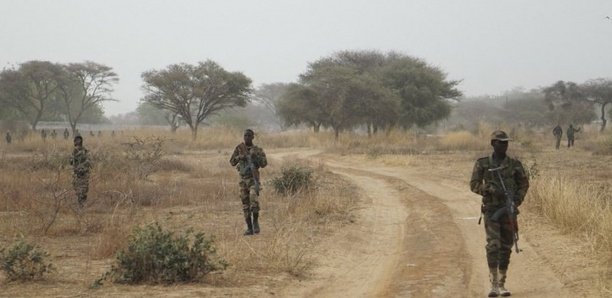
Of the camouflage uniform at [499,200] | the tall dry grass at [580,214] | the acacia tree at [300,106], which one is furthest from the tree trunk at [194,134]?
the camouflage uniform at [499,200]

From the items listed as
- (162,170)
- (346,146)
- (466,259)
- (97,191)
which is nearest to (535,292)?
(466,259)

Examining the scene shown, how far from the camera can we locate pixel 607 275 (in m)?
6.24

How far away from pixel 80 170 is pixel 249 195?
398 cm

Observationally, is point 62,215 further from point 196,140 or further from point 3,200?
point 196,140

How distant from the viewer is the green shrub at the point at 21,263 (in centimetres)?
605

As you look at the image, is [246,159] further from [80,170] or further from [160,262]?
[80,170]

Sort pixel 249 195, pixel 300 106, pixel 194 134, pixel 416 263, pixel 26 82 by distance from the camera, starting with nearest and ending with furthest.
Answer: pixel 416 263 < pixel 249 195 < pixel 300 106 < pixel 194 134 < pixel 26 82

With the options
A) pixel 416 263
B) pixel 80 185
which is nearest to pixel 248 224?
pixel 416 263

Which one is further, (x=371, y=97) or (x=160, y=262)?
(x=371, y=97)

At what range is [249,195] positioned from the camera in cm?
940

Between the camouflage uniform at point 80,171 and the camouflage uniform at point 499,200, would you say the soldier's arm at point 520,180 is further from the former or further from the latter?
the camouflage uniform at point 80,171

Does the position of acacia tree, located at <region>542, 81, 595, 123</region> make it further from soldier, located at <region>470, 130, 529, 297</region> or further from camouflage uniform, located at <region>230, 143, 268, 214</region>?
soldier, located at <region>470, 130, 529, 297</region>

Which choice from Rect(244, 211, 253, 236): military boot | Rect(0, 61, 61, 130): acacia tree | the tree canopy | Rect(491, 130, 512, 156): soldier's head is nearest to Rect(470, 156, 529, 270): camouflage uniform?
Rect(491, 130, 512, 156): soldier's head

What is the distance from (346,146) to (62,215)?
71.2ft
